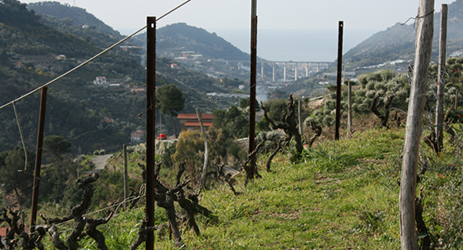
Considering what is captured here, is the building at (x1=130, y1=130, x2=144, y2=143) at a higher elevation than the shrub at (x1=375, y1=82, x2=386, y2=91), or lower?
lower

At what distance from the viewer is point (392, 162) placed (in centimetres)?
609

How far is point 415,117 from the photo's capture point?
2900mm

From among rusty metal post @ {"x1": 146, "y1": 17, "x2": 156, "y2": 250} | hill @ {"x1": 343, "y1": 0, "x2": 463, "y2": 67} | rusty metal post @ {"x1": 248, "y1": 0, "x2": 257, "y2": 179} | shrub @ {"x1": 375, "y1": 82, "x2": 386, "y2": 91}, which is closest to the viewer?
A: rusty metal post @ {"x1": 146, "y1": 17, "x2": 156, "y2": 250}

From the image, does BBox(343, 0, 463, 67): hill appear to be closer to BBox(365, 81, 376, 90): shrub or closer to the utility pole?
BBox(365, 81, 376, 90): shrub

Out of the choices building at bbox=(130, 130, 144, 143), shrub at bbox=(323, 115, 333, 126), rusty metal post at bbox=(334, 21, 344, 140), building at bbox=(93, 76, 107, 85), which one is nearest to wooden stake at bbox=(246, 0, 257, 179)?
rusty metal post at bbox=(334, 21, 344, 140)

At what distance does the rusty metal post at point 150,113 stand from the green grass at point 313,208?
0.63 meters

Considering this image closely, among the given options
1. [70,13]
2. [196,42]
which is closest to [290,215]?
[196,42]

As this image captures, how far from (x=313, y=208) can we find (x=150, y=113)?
2901mm

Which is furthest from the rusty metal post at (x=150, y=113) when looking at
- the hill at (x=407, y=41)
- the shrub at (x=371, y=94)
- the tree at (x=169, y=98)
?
the hill at (x=407, y=41)

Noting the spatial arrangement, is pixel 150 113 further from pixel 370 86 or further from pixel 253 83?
pixel 370 86

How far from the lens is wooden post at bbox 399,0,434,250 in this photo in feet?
9.35

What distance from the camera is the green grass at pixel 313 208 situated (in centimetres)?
418

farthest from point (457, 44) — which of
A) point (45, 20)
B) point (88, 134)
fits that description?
point (45, 20)

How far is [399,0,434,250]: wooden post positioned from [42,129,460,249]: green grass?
737 millimetres
